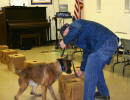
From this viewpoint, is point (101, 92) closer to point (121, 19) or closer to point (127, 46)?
point (127, 46)

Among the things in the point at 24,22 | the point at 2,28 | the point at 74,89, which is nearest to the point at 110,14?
the point at 24,22

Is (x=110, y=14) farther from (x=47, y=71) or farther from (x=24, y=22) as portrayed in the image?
(x=47, y=71)

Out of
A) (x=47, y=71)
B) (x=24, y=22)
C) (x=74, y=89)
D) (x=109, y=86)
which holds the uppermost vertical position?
(x=24, y=22)

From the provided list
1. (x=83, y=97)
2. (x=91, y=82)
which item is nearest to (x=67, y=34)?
(x=91, y=82)

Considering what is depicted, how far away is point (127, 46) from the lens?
167 inches

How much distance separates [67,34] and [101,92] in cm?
113

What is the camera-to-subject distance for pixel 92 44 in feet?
9.04

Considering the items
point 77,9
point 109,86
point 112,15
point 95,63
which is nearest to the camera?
point 95,63

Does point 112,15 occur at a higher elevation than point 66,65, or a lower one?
higher

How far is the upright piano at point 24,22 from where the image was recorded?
313 inches

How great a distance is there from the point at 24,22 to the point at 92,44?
5.82 m

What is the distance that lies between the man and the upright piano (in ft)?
17.9

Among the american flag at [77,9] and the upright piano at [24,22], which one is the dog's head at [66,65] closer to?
the upright piano at [24,22]

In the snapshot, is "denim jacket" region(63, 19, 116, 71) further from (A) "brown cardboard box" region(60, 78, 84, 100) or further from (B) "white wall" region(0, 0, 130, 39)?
(B) "white wall" region(0, 0, 130, 39)
